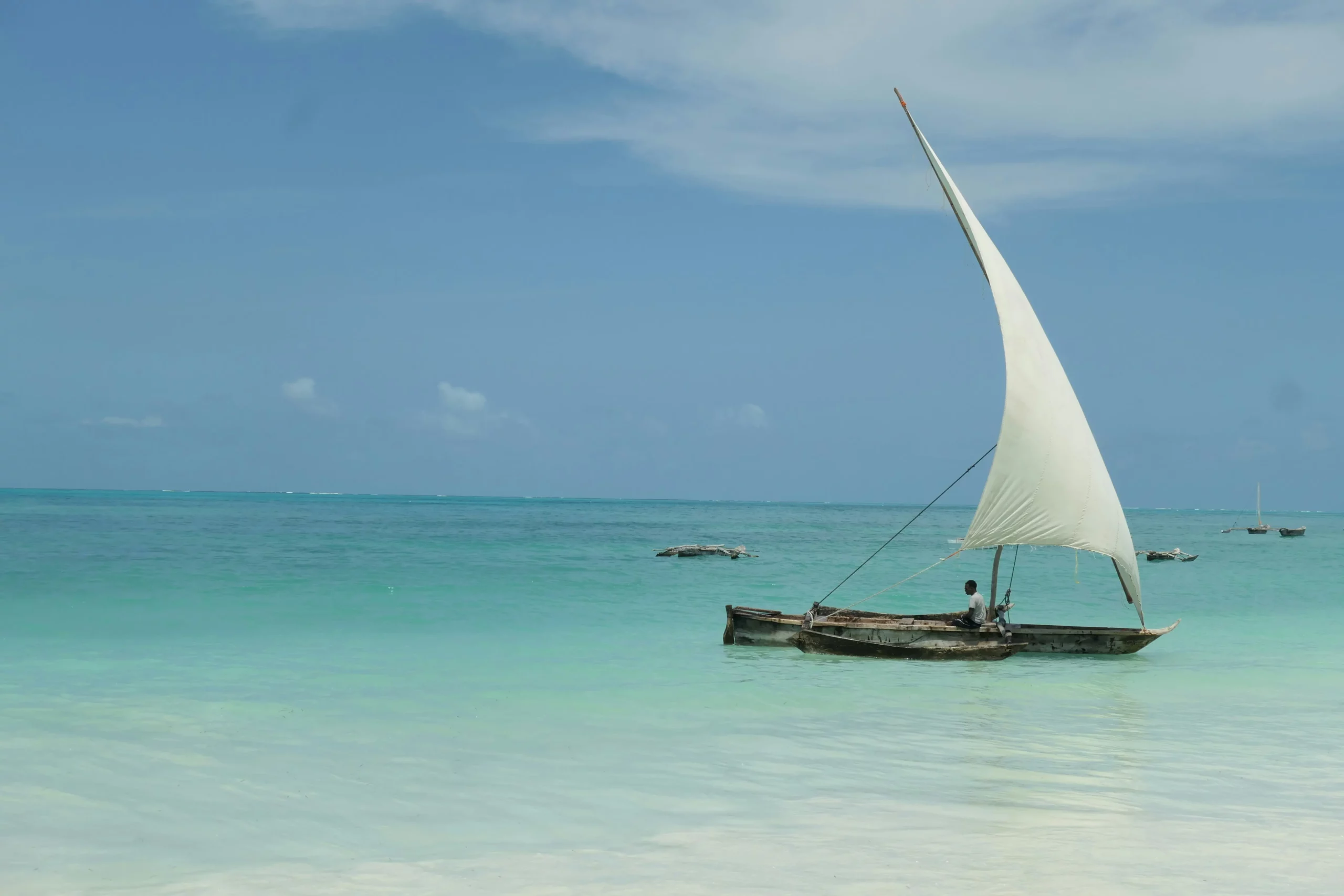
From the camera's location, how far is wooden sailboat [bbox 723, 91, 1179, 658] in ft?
64.8

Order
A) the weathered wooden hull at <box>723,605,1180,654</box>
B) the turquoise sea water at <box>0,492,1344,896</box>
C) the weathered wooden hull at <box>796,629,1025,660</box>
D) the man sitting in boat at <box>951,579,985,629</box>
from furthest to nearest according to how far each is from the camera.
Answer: the man sitting in boat at <box>951,579,985,629</box> < the weathered wooden hull at <box>723,605,1180,654</box> < the weathered wooden hull at <box>796,629,1025,660</box> < the turquoise sea water at <box>0,492,1344,896</box>

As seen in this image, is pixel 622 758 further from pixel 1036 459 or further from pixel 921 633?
pixel 1036 459

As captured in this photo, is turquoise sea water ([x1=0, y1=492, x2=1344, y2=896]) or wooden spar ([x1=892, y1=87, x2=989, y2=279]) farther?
wooden spar ([x1=892, y1=87, x2=989, y2=279])

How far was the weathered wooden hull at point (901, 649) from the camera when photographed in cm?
1966

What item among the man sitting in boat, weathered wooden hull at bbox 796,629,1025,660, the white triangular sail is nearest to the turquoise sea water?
weathered wooden hull at bbox 796,629,1025,660

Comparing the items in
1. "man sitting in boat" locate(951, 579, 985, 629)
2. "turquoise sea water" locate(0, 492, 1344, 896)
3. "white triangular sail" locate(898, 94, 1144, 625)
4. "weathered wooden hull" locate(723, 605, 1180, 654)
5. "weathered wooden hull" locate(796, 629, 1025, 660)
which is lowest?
"turquoise sea water" locate(0, 492, 1344, 896)

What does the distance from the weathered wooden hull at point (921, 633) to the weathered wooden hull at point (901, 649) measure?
0.07 m

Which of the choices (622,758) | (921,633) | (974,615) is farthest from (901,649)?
(622,758)

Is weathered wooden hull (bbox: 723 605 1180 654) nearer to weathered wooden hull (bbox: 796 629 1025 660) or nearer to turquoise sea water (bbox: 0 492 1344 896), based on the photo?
weathered wooden hull (bbox: 796 629 1025 660)

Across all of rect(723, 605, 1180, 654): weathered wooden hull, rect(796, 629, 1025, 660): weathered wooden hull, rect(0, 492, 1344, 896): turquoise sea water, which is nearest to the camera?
rect(0, 492, 1344, 896): turquoise sea water

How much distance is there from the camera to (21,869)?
7.98 m

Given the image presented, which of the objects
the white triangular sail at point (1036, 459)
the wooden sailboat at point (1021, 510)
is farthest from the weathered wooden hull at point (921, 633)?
the white triangular sail at point (1036, 459)

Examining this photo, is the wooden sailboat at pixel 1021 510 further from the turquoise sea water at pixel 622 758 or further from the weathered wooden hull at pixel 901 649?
the turquoise sea water at pixel 622 758

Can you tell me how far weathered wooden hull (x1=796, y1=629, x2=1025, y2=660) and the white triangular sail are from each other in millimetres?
1826
